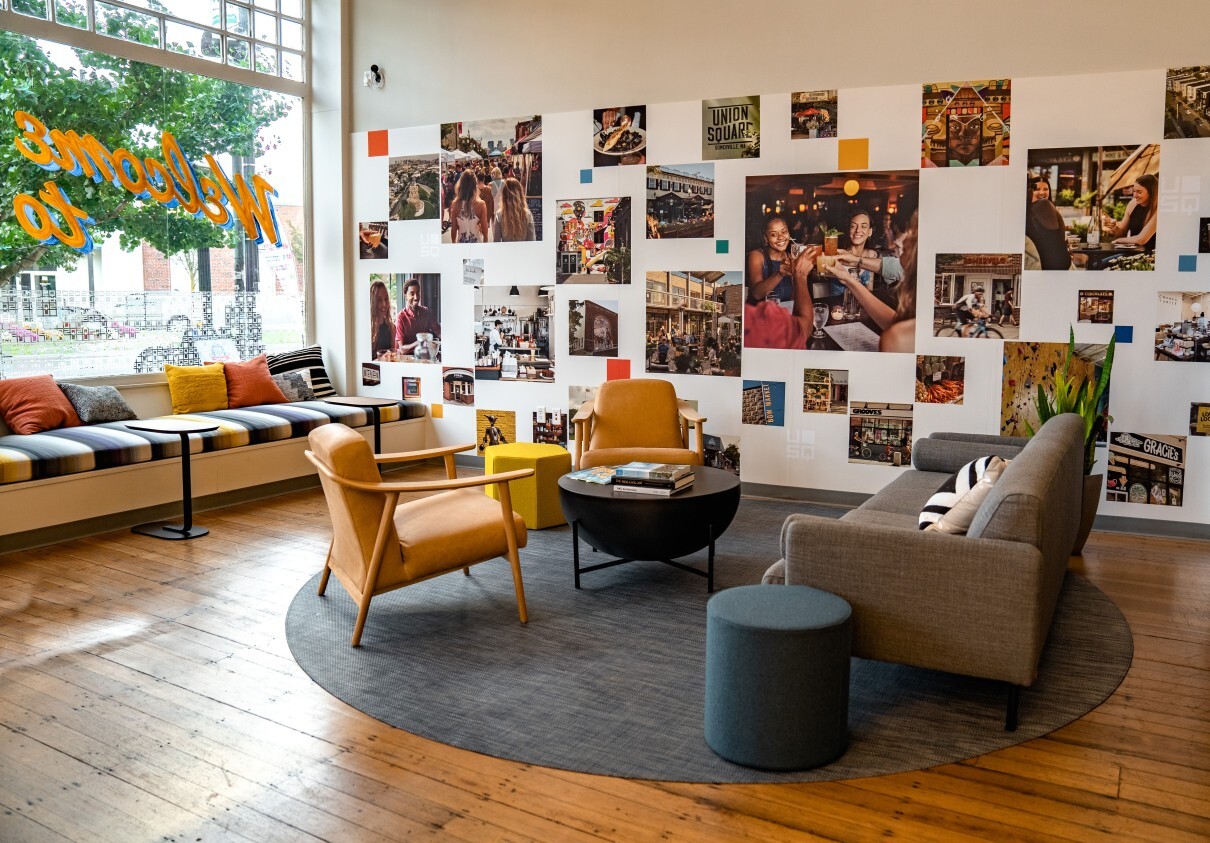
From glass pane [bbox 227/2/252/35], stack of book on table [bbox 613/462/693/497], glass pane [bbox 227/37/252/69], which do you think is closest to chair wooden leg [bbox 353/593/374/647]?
stack of book on table [bbox 613/462/693/497]

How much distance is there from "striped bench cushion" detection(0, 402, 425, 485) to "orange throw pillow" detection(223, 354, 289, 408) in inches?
3.9

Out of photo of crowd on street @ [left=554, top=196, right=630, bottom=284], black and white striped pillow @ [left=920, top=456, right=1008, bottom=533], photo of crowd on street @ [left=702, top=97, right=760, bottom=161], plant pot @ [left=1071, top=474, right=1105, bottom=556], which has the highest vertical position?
photo of crowd on street @ [left=702, top=97, right=760, bottom=161]

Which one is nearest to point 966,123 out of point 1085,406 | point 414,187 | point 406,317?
point 1085,406

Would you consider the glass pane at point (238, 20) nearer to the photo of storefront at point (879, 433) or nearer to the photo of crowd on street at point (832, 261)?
the photo of crowd on street at point (832, 261)

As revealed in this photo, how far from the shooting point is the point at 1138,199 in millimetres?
Result: 5742

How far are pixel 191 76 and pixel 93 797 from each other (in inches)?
230

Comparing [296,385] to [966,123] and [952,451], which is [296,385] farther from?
[966,123]

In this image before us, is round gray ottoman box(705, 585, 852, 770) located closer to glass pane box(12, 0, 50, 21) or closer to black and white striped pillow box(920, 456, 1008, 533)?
black and white striped pillow box(920, 456, 1008, 533)

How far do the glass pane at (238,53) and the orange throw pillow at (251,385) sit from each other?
2.21 meters

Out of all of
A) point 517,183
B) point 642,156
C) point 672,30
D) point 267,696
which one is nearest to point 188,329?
point 517,183

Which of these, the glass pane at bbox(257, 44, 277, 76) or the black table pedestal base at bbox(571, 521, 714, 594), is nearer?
the black table pedestal base at bbox(571, 521, 714, 594)

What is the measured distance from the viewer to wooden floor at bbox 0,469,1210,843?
2754 mm

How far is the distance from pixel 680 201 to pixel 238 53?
11.8 ft

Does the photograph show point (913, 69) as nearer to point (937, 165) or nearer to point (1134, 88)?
point (937, 165)
